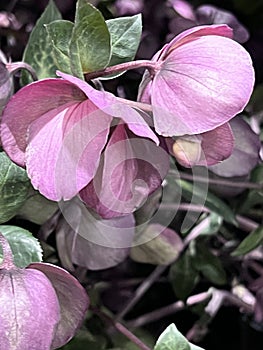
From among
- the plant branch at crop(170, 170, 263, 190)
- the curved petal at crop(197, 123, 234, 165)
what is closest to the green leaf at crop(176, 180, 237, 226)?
the plant branch at crop(170, 170, 263, 190)

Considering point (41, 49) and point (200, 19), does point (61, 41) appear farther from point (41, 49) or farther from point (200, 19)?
point (200, 19)

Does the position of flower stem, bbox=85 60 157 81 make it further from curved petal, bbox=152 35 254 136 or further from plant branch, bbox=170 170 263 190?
plant branch, bbox=170 170 263 190

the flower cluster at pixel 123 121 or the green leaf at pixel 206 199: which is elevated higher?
the flower cluster at pixel 123 121

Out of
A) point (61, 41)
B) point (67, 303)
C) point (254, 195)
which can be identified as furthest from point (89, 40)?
point (254, 195)

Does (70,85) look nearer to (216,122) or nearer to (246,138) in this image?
(216,122)

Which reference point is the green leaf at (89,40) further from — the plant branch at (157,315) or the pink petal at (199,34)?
the plant branch at (157,315)

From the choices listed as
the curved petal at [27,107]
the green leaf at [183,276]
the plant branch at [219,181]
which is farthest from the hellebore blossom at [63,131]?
the green leaf at [183,276]

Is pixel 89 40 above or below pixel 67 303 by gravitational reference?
above
